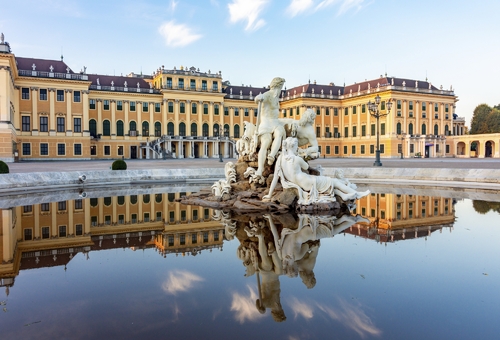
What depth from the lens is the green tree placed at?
75.8 metres

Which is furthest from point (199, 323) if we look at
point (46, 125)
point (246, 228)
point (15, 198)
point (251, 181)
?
point (46, 125)

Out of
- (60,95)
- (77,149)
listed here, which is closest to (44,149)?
(77,149)

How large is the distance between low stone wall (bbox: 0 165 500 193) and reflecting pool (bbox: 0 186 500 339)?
22.8ft

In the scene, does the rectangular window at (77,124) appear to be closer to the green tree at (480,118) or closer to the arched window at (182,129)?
the arched window at (182,129)

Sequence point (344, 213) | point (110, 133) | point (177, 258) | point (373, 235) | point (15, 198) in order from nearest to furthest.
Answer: point (177, 258) < point (373, 235) < point (344, 213) < point (15, 198) < point (110, 133)

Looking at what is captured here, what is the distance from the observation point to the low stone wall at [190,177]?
48.4 feet

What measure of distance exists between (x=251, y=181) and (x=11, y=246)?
6.28 meters

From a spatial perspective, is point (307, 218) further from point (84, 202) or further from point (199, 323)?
point (84, 202)

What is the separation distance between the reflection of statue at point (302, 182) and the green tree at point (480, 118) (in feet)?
259

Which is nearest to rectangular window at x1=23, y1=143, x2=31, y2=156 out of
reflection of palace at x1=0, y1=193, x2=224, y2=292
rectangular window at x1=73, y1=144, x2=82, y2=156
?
rectangular window at x1=73, y1=144, x2=82, y2=156

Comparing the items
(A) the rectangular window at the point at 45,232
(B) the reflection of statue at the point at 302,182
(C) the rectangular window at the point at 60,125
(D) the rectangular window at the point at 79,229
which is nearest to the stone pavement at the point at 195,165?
(B) the reflection of statue at the point at 302,182

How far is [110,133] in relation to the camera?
59531 millimetres

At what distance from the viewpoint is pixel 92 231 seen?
7.47 metres

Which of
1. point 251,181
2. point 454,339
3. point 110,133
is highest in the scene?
point 110,133
